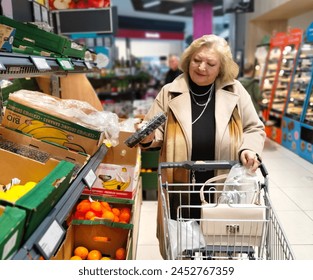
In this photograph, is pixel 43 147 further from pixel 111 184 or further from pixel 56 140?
pixel 111 184

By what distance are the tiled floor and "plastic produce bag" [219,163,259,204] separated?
4.44ft

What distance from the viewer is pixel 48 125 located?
6.11ft

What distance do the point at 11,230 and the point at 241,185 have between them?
3.91ft

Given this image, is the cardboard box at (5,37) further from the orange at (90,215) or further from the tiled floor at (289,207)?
the tiled floor at (289,207)

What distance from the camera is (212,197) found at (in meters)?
2.25

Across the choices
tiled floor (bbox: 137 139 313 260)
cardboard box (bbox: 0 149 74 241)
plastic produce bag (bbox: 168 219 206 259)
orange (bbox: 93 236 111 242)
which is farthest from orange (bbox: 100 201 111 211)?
cardboard box (bbox: 0 149 74 241)

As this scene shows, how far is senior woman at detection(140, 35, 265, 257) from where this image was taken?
198 centimetres

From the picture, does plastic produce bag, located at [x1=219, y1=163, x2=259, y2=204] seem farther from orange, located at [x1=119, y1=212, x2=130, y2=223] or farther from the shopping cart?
orange, located at [x1=119, y1=212, x2=130, y2=223]

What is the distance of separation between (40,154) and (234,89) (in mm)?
1196

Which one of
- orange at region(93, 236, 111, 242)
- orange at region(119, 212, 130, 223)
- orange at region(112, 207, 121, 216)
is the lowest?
orange at region(93, 236, 111, 242)

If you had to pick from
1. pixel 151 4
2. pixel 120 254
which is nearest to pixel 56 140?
pixel 120 254

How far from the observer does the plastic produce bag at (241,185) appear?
1676mm
